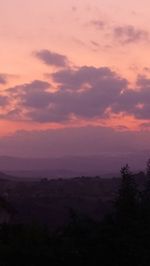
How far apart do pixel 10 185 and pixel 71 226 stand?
172 ft

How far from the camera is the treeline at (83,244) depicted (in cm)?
1652

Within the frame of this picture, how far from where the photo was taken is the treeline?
16.5 metres

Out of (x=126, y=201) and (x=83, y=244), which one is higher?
(x=126, y=201)

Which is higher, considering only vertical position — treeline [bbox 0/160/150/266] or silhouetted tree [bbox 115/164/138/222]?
silhouetted tree [bbox 115/164/138/222]

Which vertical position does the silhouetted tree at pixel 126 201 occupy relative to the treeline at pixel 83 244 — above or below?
above

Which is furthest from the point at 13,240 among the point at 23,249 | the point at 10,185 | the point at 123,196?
the point at 10,185

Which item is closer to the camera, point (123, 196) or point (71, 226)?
point (71, 226)

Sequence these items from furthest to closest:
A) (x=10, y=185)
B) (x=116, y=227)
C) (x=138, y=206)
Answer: (x=10, y=185) < (x=138, y=206) < (x=116, y=227)

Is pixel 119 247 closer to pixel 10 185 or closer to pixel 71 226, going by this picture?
pixel 71 226

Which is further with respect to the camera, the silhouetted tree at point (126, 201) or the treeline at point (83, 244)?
the silhouetted tree at point (126, 201)

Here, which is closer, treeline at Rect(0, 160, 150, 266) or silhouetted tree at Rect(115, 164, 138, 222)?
treeline at Rect(0, 160, 150, 266)

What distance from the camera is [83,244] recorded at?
59.0 ft

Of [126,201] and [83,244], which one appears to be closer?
[83,244]

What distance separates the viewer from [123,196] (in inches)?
891
